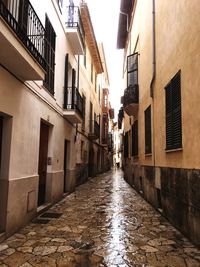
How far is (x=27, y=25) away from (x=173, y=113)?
13.2 ft

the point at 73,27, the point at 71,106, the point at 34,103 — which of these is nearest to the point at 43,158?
the point at 34,103

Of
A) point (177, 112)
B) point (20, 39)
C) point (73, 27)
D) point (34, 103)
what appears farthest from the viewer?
point (73, 27)

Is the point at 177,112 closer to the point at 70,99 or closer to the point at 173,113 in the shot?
the point at 173,113

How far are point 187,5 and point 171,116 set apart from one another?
8.45 feet

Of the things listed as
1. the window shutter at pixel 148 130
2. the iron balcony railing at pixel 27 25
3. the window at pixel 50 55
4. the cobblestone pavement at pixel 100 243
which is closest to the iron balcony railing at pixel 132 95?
the window shutter at pixel 148 130

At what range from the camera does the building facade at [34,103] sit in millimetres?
5324

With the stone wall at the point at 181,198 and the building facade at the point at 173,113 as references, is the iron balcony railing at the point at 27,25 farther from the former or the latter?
the stone wall at the point at 181,198

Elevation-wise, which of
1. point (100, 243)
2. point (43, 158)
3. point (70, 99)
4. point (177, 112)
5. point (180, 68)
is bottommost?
point (100, 243)

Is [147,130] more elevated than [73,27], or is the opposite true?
[73,27]

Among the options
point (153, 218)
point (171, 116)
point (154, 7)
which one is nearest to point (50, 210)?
point (153, 218)

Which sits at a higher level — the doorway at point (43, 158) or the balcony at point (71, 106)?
the balcony at point (71, 106)

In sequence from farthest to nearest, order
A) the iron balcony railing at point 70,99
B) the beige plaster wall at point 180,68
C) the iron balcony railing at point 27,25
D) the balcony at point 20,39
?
the iron balcony railing at point 70,99 → the iron balcony railing at point 27,25 → the beige plaster wall at point 180,68 → the balcony at point 20,39

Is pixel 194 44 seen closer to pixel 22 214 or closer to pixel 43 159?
pixel 22 214

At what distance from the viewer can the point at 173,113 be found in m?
6.77
